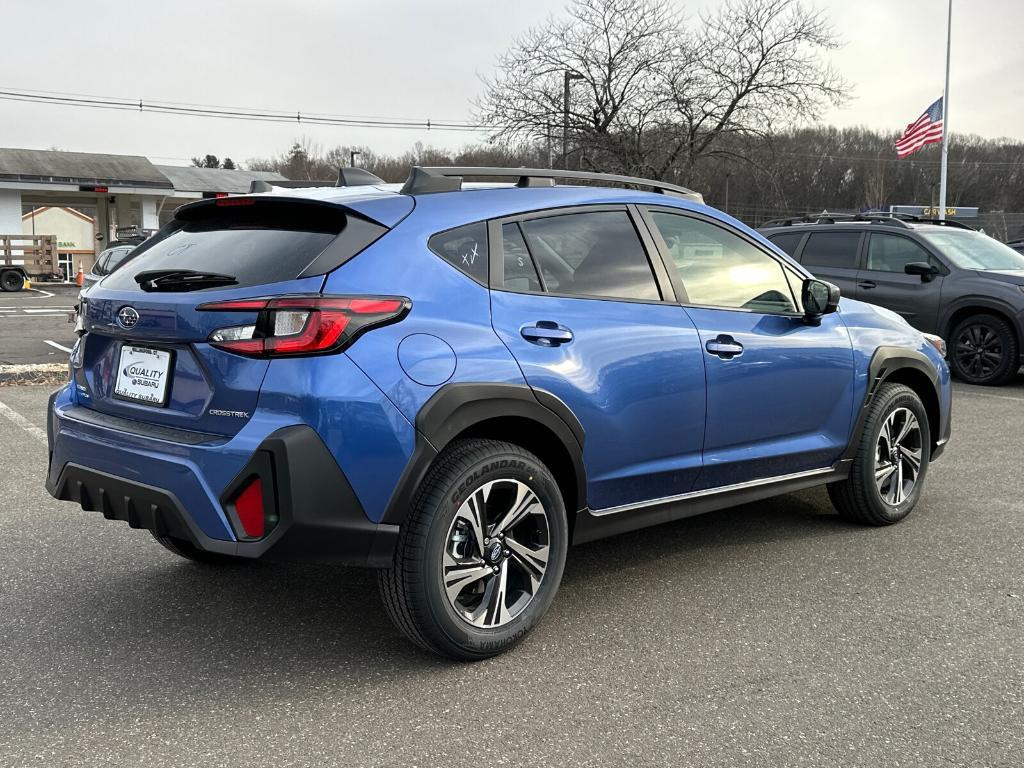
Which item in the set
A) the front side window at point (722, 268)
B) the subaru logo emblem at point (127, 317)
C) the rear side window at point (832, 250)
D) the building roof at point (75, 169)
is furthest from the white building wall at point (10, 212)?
the front side window at point (722, 268)

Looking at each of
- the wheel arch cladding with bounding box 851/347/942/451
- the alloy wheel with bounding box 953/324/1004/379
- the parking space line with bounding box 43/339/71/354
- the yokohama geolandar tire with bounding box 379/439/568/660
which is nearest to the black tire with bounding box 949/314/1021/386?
the alloy wheel with bounding box 953/324/1004/379

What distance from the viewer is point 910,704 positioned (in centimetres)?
294

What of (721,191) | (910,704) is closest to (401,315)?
(910,704)

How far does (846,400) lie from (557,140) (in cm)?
2572

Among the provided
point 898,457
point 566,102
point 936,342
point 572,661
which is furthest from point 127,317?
point 566,102

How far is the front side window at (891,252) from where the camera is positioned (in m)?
10.8

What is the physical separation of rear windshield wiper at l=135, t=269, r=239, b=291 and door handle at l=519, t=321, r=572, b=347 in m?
0.99

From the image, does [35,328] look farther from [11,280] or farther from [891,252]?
[11,280]

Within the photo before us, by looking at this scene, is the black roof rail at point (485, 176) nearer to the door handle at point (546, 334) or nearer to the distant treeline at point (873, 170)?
the door handle at point (546, 334)

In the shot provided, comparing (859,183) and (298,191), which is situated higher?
(859,183)

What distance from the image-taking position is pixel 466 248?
10.8 ft

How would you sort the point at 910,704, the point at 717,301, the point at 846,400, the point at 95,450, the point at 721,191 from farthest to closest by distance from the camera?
the point at 721,191, the point at 846,400, the point at 717,301, the point at 95,450, the point at 910,704

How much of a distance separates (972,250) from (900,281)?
2.97ft

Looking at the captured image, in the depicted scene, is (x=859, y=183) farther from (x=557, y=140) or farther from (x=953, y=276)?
(x=953, y=276)
